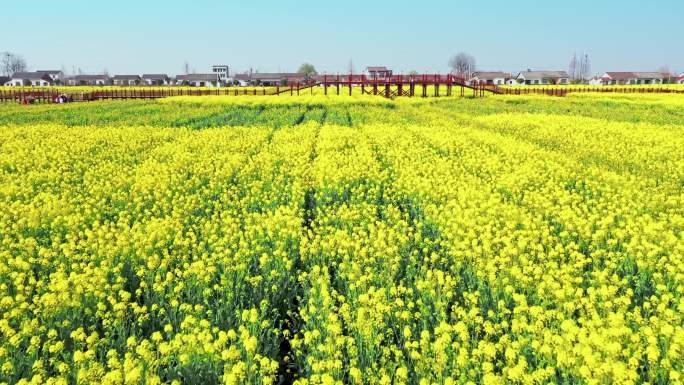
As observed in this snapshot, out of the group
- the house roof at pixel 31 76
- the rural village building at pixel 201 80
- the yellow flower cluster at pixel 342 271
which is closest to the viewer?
the yellow flower cluster at pixel 342 271

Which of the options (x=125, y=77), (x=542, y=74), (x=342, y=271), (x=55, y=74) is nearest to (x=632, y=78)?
(x=542, y=74)

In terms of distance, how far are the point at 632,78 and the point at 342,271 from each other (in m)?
174

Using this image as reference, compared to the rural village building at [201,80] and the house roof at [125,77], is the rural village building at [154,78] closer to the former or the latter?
the house roof at [125,77]

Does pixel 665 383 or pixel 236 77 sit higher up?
pixel 236 77

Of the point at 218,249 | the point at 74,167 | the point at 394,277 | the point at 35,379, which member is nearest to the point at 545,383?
the point at 394,277

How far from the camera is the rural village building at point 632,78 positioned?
152250mm

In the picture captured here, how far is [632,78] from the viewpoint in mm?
154625

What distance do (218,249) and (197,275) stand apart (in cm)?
74

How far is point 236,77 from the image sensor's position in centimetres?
17112

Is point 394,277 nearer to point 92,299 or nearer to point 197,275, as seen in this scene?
point 197,275

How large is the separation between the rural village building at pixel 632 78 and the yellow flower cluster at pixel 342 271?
159 metres

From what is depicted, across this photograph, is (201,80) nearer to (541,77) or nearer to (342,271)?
A: (541,77)

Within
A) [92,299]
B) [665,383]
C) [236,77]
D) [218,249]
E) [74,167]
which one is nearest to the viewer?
[665,383]

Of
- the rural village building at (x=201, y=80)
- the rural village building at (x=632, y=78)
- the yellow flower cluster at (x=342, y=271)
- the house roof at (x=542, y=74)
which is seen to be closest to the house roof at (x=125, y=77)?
the rural village building at (x=201, y=80)
